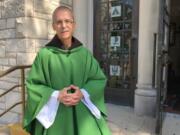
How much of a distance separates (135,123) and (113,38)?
5.20ft

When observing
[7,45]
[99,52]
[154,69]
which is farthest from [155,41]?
[7,45]

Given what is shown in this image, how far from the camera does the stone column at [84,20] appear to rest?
15.8 feet

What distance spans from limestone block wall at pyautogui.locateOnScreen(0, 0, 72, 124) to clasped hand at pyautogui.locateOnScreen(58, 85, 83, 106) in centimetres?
228

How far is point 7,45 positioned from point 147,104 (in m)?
2.18

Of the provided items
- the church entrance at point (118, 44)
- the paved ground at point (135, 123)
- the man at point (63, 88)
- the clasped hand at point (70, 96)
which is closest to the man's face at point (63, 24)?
the man at point (63, 88)

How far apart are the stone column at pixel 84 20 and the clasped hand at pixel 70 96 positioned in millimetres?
3192

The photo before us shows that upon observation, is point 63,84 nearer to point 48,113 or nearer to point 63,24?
point 48,113

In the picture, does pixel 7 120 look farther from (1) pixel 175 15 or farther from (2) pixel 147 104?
(1) pixel 175 15

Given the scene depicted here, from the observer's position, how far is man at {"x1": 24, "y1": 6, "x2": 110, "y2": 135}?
5.75 feet

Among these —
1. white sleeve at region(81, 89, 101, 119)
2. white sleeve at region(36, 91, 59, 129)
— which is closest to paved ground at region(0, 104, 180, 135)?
white sleeve at region(81, 89, 101, 119)

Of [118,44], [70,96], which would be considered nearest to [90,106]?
[70,96]

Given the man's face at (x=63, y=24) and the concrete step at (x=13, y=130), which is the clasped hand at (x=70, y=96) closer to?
the man's face at (x=63, y=24)

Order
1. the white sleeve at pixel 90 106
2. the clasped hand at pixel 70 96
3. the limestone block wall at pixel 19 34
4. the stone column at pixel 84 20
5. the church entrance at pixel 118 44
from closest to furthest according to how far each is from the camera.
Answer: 1. the clasped hand at pixel 70 96
2. the white sleeve at pixel 90 106
3. the limestone block wall at pixel 19 34
4. the church entrance at pixel 118 44
5. the stone column at pixel 84 20

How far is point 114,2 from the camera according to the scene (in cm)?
471
